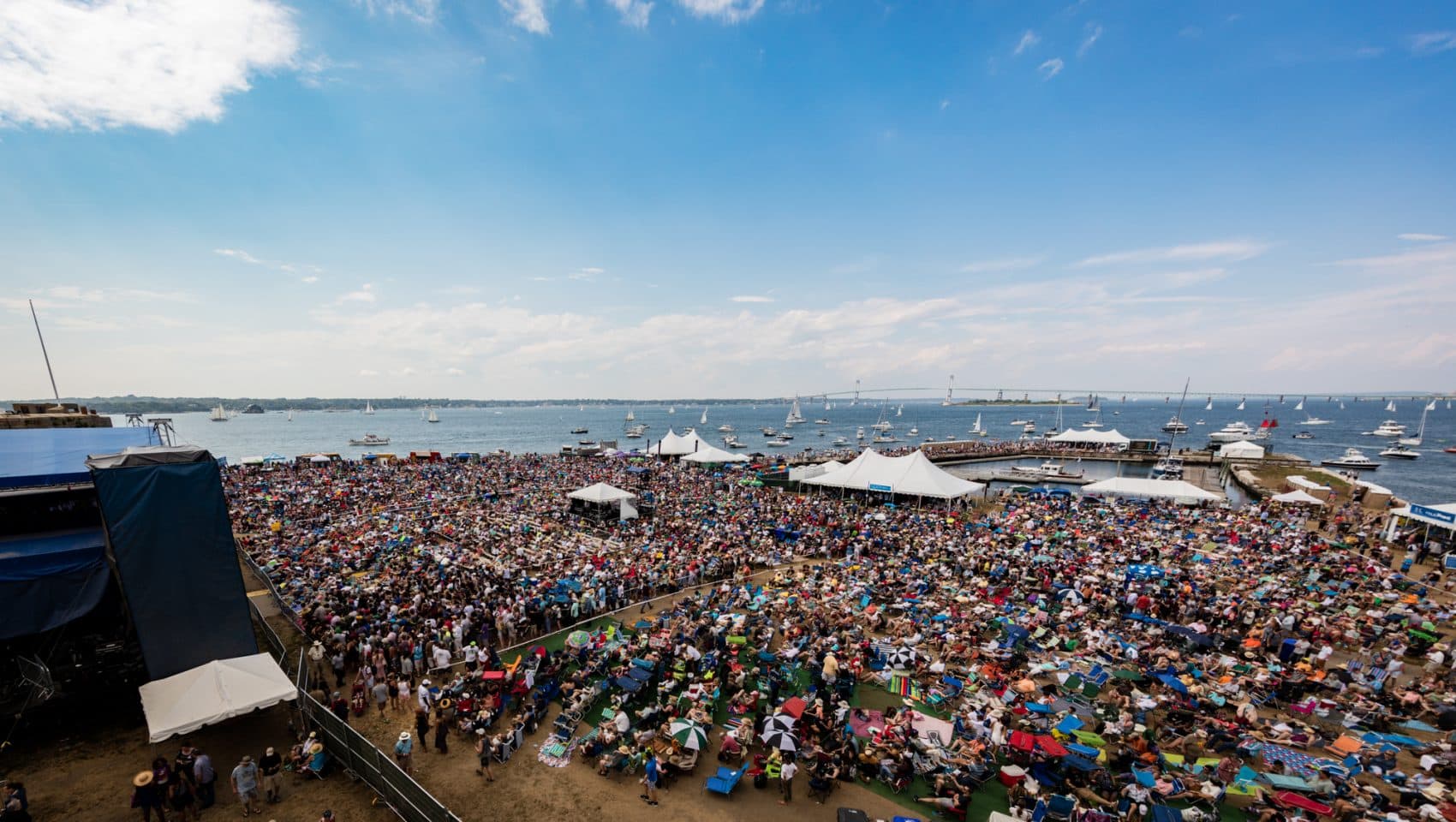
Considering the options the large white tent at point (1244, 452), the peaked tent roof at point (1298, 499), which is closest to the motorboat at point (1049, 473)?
the large white tent at point (1244, 452)

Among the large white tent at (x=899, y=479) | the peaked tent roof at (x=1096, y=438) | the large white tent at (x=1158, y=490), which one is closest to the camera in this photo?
the large white tent at (x=1158, y=490)

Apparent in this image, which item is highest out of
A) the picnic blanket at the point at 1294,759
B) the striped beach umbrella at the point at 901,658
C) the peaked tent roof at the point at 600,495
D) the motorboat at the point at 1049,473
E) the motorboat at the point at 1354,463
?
the peaked tent roof at the point at 600,495

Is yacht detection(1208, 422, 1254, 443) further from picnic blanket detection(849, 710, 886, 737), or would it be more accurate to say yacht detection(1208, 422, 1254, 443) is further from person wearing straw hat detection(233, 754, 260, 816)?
person wearing straw hat detection(233, 754, 260, 816)

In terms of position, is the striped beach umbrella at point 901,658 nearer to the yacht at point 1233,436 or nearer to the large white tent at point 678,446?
the large white tent at point 678,446

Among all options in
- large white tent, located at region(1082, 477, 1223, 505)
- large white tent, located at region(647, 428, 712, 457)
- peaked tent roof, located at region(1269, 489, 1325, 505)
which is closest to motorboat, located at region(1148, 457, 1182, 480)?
peaked tent roof, located at region(1269, 489, 1325, 505)

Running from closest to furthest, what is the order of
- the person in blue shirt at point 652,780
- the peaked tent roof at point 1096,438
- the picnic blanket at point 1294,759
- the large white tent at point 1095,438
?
the person in blue shirt at point 652,780
the picnic blanket at point 1294,759
the large white tent at point 1095,438
the peaked tent roof at point 1096,438

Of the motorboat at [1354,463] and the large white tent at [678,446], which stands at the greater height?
the large white tent at [678,446]

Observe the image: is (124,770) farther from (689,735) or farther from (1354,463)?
(1354,463)
